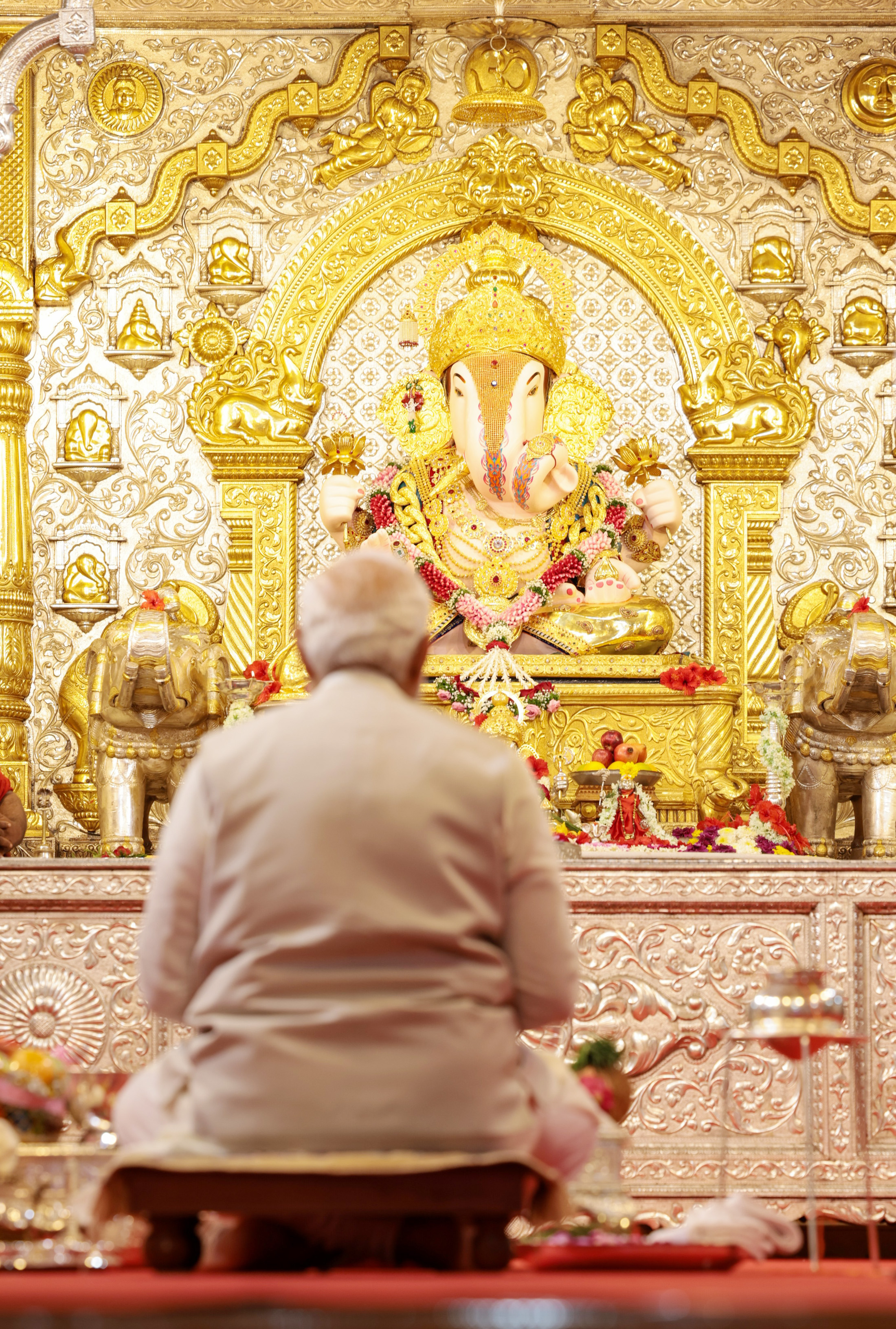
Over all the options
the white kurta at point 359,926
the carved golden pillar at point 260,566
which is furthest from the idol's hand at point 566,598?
the white kurta at point 359,926

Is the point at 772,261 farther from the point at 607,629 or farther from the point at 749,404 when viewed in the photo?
the point at 607,629

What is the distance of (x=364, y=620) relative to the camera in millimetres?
2672

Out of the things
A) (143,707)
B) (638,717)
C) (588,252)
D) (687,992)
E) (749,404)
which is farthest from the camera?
(588,252)

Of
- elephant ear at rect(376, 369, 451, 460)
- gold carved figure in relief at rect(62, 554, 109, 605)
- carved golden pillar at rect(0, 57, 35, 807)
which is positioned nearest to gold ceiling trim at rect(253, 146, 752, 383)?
elephant ear at rect(376, 369, 451, 460)

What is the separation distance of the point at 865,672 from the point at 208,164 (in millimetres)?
3432

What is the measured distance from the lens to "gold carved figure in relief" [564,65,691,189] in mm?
7738

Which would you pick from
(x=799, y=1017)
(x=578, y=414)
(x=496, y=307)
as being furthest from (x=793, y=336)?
(x=799, y=1017)

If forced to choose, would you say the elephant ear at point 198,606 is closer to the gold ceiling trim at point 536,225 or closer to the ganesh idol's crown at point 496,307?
the gold ceiling trim at point 536,225

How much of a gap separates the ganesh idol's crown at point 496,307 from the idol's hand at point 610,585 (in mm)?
822

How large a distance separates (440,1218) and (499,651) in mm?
3896

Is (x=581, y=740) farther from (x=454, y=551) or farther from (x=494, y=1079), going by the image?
(x=494, y=1079)

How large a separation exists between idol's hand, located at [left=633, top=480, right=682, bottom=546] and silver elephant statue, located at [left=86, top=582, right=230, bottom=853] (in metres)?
1.79

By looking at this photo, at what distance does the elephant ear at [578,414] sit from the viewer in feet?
24.0

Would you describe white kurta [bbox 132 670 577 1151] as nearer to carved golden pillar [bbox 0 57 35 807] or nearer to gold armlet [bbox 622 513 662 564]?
gold armlet [bbox 622 513 662 564]
